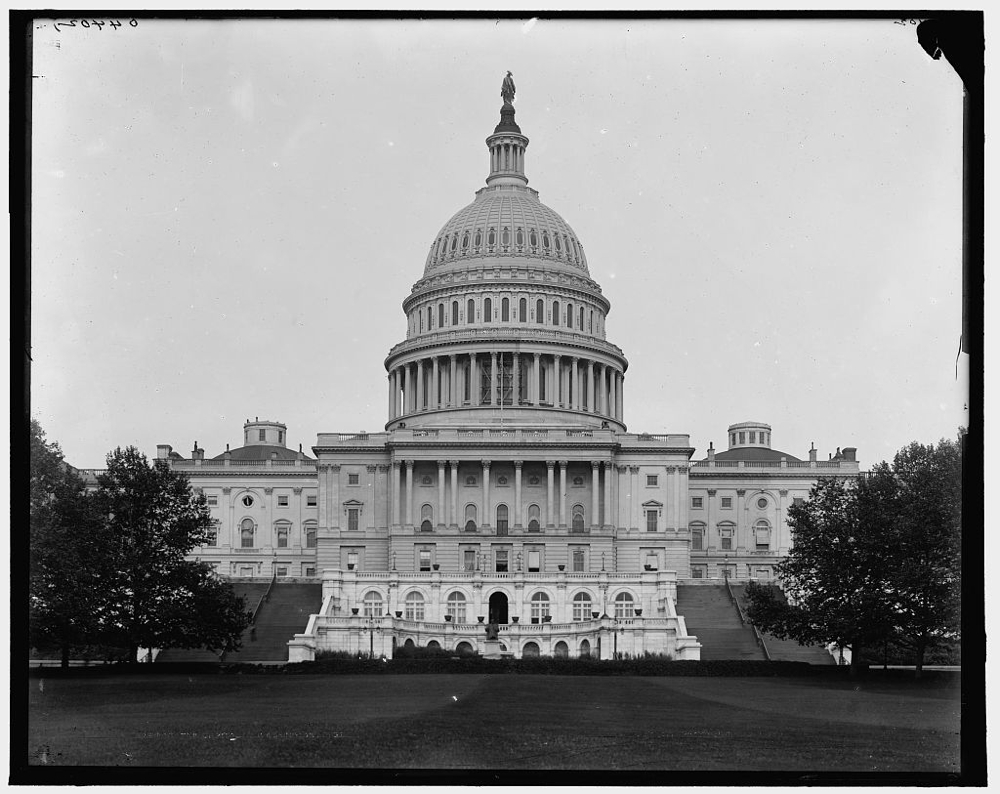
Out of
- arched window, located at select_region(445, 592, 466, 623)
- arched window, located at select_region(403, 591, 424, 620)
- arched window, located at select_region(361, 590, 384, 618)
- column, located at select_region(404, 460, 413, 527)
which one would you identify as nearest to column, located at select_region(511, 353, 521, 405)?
column, located at select_region(404, 460, 413, 527)

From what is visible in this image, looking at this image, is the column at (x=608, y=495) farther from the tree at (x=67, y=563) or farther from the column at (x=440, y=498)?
the tree at (x=67, y=563)

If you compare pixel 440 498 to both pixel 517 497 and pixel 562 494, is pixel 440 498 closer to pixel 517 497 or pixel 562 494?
pixel 517 497

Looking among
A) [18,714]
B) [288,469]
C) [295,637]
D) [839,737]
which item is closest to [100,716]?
[18,714]

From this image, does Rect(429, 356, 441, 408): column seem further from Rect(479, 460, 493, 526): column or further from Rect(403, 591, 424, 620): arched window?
Rect(403, 591, 424, 620): arched window

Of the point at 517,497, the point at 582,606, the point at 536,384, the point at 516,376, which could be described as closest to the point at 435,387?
the point at 516,376

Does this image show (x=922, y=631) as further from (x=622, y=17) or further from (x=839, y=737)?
(x=622, y=17)

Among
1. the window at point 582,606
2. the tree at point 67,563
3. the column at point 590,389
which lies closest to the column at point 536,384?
the column at point 590,389
